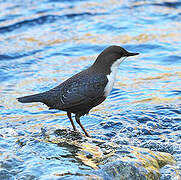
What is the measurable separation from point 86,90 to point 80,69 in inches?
123

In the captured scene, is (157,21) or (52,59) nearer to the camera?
(52,59)

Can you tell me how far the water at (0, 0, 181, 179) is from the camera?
3971 millimetres

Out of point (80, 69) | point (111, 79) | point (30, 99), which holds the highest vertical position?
point (111, 79)

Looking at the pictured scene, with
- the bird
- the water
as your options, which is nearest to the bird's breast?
the bird

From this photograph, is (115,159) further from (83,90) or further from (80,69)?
(80,69)

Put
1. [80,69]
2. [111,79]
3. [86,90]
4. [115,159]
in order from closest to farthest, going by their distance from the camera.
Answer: [115,159] → [86,90] → [111,79] → [80,69]

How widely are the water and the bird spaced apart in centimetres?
39

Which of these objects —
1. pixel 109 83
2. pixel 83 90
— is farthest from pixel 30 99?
pixel 109 83

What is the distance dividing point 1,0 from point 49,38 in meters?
3.24

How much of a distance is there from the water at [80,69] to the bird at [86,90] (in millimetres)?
394

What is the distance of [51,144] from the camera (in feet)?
A: 13.9

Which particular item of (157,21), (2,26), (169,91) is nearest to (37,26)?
(2,26)

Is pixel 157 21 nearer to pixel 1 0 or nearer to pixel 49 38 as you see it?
pixel 49 38

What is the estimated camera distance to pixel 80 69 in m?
7.85
